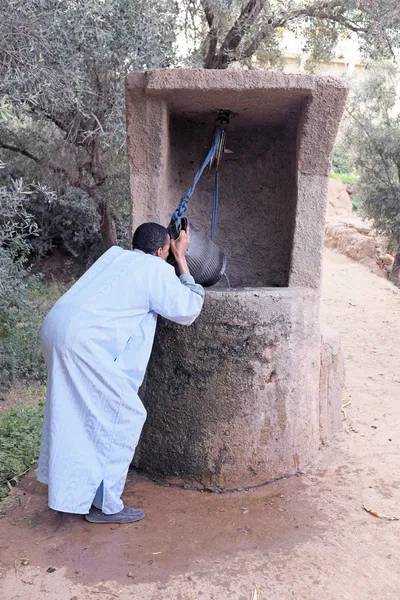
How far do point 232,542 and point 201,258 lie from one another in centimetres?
145

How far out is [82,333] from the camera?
2.83 metres

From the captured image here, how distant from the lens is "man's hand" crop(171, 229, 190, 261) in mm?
3205

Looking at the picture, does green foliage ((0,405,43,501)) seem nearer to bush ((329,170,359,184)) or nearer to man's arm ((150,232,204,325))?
man's arm ((150,232,204,325))

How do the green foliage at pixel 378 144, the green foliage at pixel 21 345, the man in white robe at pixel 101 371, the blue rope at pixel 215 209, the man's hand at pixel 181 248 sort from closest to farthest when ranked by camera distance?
the man in white robe at pixel 101 371 < the man's hand at pixel 181 248 < the blue rope at pixel 215 209 < the green foliage at pixel 21 345 < the green foliage at pixel 378 144

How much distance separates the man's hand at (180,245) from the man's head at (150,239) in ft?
0.35

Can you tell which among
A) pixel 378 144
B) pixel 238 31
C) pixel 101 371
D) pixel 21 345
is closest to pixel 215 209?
pixel 101 371

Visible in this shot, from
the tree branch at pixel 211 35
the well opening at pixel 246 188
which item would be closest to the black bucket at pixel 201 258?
the well opening at pixel 246 188

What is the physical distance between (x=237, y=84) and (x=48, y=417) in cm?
188

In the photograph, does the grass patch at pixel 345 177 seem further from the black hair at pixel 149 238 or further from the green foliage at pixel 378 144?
the black hair at pixel 149 238

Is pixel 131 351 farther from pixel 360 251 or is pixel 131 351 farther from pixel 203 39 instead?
pixel 360 251

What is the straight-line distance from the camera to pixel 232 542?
2836 millimetres

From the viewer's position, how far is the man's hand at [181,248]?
3.19 meters

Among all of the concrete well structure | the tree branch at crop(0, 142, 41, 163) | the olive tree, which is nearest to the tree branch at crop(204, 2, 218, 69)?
the olive tree

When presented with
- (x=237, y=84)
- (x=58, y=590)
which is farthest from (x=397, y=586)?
(x=237, y=84)
